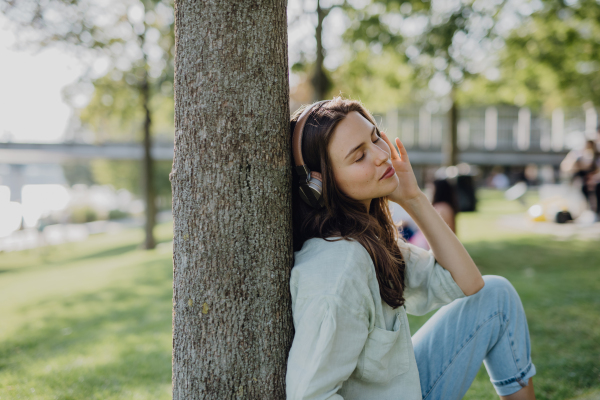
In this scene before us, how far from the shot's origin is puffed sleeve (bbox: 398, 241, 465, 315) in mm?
2008

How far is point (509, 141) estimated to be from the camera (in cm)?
5475

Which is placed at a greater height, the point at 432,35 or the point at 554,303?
the point at 432,35

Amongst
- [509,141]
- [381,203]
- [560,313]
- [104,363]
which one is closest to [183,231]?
[381,203]

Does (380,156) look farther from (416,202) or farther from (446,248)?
(446,248)

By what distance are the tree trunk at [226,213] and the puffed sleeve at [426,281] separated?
0.74 m

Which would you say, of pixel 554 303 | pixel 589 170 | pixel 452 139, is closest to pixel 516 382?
pixel 554 303

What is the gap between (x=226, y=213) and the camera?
1.55 meters

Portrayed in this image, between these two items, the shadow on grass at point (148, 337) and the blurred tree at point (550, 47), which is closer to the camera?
the shadow on grass at point (148, 337)

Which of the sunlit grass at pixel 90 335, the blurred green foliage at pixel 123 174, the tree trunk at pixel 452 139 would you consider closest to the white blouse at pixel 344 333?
the sunlit grass at pixel 90 335

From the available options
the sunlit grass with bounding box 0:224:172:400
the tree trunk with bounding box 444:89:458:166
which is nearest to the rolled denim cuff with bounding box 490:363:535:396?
the sunlit grass with bounding box 0:224:172:400

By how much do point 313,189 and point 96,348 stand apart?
3375 mm

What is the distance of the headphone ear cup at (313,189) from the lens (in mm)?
1669

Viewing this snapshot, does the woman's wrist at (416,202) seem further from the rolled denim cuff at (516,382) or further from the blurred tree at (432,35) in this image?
the blurred tree at (432,35)

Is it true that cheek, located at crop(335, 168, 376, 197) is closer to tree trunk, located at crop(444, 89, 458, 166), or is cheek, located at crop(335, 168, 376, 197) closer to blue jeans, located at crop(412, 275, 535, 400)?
blue jeans, located at crop(412, 275, 535, 400)
